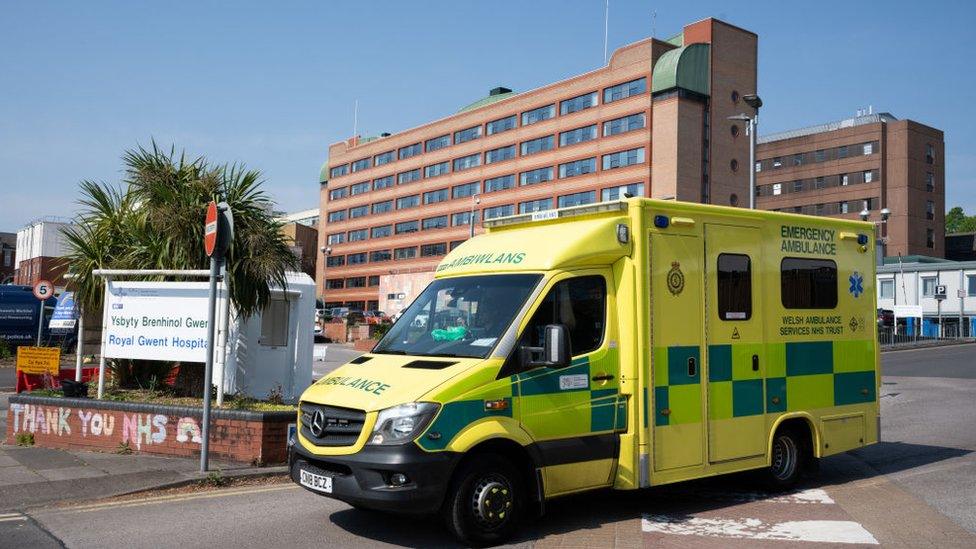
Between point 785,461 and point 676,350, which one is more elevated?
point 676,350

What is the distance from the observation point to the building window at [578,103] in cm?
7250

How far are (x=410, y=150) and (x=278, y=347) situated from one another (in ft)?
269

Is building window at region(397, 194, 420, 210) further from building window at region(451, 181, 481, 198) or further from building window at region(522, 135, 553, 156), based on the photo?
building window at region(522, 135, 553, 156)

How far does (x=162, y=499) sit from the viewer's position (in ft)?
26.6

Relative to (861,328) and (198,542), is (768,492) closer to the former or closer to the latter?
(861,328)

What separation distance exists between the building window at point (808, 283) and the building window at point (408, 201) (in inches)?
3346

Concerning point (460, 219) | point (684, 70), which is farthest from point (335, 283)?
point (684, 70)

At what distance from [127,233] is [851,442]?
9.96 meters

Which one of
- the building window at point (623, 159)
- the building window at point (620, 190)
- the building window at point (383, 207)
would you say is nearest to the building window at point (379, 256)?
the building window at point (383, 207)

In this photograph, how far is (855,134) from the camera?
87312 millimetres

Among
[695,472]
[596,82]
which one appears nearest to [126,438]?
[695,472]

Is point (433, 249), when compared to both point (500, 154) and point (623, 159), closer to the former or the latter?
point (500, 154)

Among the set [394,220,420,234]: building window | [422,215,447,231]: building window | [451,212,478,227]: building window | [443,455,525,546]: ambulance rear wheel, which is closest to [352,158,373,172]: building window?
[394,220,420,234]: building window

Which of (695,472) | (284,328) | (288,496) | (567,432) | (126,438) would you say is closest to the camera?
(567,432)
